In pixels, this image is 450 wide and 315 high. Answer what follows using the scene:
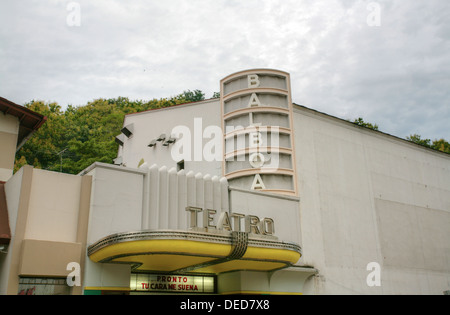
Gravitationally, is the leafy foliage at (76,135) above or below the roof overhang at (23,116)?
above

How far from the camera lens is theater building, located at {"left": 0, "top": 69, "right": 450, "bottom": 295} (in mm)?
15945

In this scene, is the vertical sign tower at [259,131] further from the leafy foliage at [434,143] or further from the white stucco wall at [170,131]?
the leafy foliage at [434,143]

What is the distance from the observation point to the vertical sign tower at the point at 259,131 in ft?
76.8

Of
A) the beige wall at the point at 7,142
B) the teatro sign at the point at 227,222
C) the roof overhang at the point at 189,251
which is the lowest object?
the roof overhang at the point at 189,251

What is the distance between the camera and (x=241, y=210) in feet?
69.2

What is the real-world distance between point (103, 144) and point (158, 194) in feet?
103

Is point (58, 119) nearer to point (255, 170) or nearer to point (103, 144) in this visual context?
point (103, 144)

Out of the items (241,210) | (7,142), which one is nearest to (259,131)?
(241,210)

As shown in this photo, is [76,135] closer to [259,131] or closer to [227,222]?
[259,131]

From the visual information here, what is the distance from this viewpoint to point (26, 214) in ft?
52.4

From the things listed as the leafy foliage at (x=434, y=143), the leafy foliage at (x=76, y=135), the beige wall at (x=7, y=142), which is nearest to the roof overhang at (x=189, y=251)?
the beige wall at (x=7, y=142)

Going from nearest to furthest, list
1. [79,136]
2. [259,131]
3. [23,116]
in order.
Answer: [23,116] < [259,131] < [79,136]

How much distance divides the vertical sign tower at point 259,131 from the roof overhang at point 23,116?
9.92 m

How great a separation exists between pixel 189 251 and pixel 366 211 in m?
14.9
